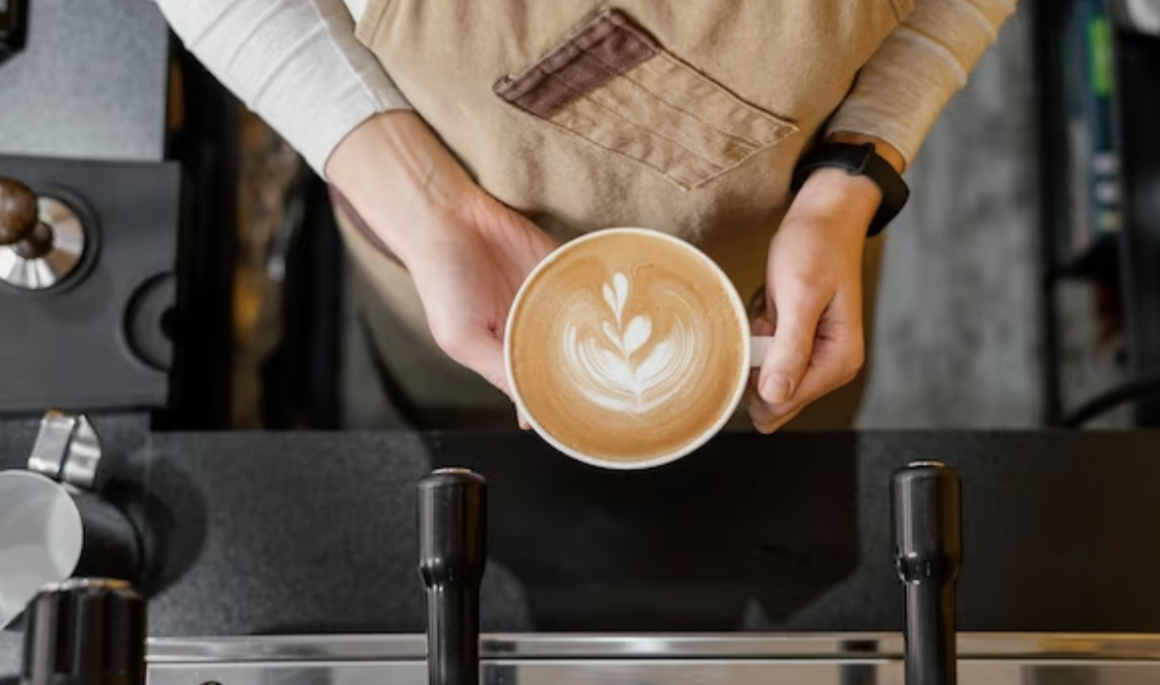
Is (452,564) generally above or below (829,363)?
below

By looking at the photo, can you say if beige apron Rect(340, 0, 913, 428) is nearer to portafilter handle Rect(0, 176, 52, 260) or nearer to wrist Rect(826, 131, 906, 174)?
wrist Rect(826, 131, 906, 174)

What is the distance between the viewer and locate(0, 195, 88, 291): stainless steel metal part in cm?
101

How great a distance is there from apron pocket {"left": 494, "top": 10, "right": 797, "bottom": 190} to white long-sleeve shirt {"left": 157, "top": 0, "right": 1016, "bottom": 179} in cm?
12

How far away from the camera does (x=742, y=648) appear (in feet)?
3.00

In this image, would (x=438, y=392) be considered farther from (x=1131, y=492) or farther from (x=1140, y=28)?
(x=1140, y=28)

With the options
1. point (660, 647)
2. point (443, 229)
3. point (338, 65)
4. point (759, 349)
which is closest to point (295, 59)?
point (338, 65)

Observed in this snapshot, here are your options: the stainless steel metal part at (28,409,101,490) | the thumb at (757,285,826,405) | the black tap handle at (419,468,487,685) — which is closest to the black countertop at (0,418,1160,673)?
the stainless steel metal part at (28,409,101,490)

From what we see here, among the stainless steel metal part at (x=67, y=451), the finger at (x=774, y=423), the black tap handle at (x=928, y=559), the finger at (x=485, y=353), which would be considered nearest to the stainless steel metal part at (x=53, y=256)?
the stainless steel metal part at (x=67, y=451)

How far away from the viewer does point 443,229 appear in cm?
95

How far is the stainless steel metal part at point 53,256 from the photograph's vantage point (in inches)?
39.9

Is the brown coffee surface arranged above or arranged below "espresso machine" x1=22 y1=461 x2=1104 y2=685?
above

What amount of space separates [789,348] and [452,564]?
288 millimetres

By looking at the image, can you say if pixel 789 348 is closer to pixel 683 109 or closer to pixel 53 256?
pixel 683 109

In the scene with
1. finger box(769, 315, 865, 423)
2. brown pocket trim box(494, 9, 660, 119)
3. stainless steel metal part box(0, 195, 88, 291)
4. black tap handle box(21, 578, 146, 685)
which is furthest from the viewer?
stainless steel metal part box(0, 195, 88, 291)
